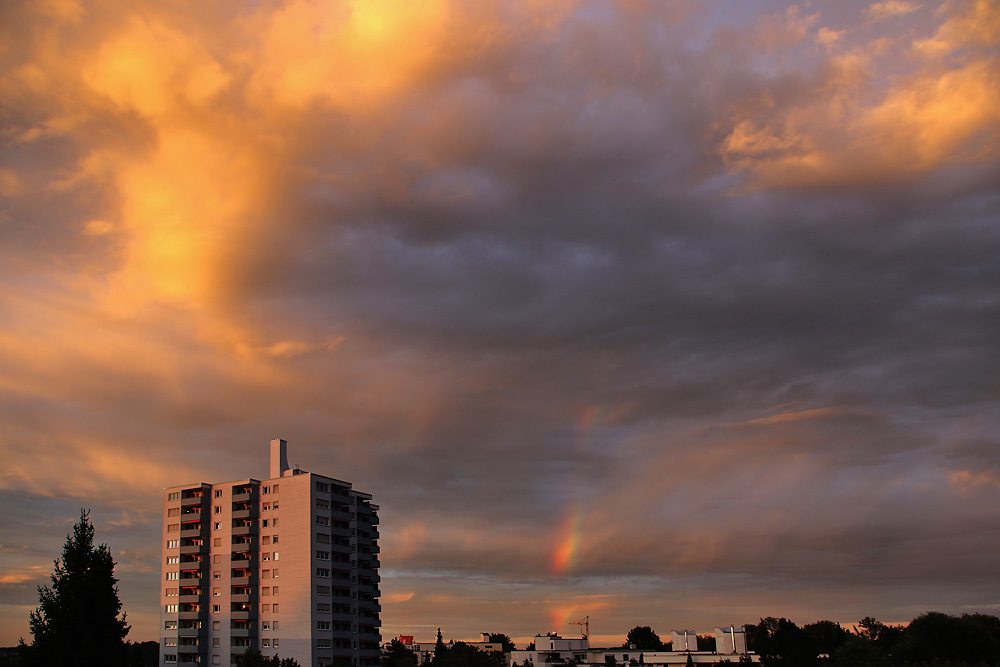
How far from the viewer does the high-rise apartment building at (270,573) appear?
14938 centimetres

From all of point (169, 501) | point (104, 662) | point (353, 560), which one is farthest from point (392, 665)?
point (104, 662)

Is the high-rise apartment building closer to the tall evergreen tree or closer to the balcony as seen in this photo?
the balcony

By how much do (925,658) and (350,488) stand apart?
347ft

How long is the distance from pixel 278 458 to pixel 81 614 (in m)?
115

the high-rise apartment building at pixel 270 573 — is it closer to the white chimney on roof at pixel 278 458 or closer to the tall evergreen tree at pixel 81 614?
the white chimney on roof at pixel 278 458

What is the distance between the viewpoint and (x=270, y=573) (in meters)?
154

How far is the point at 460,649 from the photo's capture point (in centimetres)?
14688

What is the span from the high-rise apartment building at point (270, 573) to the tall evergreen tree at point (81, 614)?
3822 inches

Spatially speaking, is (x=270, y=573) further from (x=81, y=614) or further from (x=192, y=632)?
(x=81, y=614)

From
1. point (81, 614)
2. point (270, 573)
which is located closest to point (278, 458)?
point (270, 573)

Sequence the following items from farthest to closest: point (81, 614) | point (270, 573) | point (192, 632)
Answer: point (192, 632) → point (270, 573) → point (81, 614)

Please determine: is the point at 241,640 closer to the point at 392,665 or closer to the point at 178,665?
the point at 178,665

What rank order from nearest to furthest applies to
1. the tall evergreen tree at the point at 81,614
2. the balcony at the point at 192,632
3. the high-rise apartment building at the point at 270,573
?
1. the tall evergreen tree at the point at 81,614
2. the high-rise apartment building at the point at 270,573
3. the balcony at the point at 192,632

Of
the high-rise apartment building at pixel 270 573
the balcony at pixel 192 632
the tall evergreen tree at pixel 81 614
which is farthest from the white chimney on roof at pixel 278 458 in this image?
the tall evergreen tree at pixel 81 614
